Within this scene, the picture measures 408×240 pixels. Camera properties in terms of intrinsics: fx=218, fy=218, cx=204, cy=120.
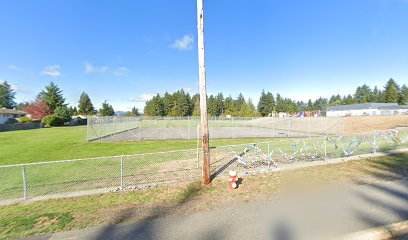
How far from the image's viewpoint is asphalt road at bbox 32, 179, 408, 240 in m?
4.01

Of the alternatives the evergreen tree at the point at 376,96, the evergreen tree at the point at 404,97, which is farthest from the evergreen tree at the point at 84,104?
the evergreen tree at the point at 404,97

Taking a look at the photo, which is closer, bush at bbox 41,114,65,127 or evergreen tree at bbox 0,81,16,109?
bush at bbox 41,114,65,127

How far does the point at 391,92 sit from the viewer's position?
283 ft

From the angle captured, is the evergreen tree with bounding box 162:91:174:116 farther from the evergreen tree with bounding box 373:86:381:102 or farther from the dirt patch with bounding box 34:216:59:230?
the evergreen tree with bounding box 373:86:381:102

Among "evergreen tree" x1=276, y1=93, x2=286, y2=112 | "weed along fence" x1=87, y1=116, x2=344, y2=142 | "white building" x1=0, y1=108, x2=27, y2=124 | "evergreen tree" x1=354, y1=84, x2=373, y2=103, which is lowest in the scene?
"weed along fence" x1=87, y1=116, x2=344, y2=142

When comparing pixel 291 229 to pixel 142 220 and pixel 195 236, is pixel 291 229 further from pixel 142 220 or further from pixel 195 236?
pixel 142 220

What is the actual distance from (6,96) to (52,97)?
50.6 m

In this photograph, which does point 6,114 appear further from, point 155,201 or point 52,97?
point 155,201

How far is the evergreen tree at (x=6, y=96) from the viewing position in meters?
90.6

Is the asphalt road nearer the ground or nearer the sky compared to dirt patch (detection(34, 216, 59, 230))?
nearer the sky

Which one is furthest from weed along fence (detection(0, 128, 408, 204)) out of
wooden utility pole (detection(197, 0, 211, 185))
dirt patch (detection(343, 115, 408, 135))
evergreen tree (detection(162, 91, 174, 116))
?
evergreen tree (detection(162, 91, 174, 116))

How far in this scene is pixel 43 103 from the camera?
204ft

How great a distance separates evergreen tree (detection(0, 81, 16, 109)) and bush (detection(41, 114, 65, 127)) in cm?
6243

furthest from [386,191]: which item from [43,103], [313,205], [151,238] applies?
[43,103]
